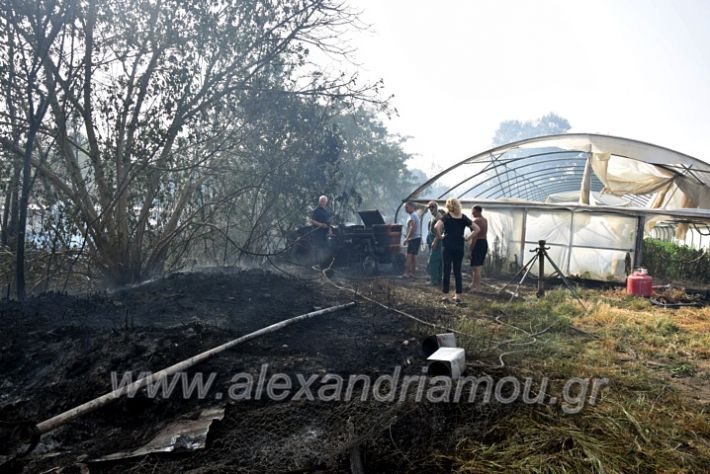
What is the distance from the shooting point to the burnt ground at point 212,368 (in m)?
3.16

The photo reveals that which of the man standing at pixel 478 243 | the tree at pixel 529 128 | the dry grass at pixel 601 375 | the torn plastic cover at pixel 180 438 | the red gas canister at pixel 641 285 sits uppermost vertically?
the tree at pixel 529 128

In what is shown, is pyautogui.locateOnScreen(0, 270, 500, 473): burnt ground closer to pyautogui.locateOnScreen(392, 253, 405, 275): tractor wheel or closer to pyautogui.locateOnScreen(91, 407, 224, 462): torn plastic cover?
pyautogui.locateOnScreen(91, 407, 224, 462): torn plastic cover

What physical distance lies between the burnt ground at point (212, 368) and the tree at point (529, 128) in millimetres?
83549

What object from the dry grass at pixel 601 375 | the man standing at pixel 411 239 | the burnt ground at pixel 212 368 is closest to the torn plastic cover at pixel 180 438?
the burnt ground at pixel 212 368

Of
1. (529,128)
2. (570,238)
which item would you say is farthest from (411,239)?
(529,128)

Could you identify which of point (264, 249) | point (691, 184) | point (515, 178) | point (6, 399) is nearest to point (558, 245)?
point (691, 184)

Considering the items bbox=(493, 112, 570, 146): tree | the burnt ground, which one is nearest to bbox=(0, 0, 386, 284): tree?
the burnt ground

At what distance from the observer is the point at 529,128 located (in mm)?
88562

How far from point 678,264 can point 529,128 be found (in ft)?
267

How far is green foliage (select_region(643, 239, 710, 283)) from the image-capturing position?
13148mm

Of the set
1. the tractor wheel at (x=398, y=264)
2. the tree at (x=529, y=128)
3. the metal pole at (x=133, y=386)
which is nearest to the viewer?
the metal pole at (x=133, y=386)

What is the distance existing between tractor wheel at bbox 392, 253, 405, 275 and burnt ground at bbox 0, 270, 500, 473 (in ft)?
14.3

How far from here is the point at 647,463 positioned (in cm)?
304

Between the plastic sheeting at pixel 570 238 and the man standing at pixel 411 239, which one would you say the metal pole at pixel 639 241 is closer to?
the plastic sheeting at pixel 570 238
